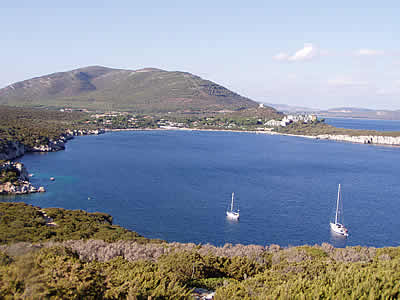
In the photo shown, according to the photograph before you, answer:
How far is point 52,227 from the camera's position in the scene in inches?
870

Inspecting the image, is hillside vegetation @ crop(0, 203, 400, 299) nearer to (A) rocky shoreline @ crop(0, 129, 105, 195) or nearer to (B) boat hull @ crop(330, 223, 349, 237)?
(B) boat hull @ crop(330, 223, 349, 237)

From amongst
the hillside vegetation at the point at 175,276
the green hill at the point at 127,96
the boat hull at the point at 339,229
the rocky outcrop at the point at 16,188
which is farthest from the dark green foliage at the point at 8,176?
the green hill at the point at 127,96

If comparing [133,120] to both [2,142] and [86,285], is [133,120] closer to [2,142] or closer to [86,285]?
[2,142]

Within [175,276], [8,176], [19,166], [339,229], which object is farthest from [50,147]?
[175,276]

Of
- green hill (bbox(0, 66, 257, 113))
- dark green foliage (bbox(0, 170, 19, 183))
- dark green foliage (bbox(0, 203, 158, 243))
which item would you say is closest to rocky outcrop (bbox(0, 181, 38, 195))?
dark green foliage (bbox(0, 170, 19, 183))

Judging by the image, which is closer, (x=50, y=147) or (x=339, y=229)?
(x=339, y=229)

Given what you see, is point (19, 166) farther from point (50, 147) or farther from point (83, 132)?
point (83, 132)

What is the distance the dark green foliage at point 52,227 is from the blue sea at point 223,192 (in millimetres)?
4275

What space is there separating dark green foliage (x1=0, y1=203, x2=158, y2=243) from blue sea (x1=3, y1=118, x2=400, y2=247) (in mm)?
4275

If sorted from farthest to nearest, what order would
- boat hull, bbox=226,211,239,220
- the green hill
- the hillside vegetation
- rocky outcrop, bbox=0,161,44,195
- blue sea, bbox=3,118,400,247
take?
1. the green hill
2. rocky outcrop, bbox=0,161,44,195
3. boat hull, bbox=226,211,239,220
4. blue sea, bbox=3,118,400,247
5. the hillside vegetation

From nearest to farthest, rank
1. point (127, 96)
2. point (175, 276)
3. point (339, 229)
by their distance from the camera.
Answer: point (175, 276) → point (339, 229) → point (127, 96)

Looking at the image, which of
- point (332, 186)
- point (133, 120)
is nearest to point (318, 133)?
point (133, 120)

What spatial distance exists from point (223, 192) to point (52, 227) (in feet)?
67.3

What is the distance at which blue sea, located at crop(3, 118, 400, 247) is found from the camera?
28734 millimetres
